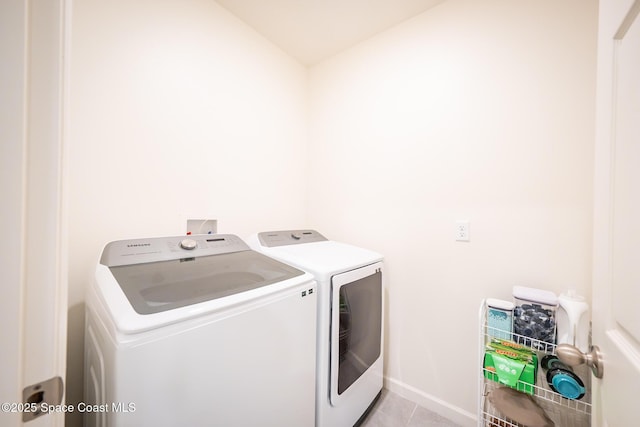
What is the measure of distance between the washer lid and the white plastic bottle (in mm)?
1189

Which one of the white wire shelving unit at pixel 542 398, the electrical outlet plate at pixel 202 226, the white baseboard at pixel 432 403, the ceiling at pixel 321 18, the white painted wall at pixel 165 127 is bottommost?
the white baseboard at pixel 432 403

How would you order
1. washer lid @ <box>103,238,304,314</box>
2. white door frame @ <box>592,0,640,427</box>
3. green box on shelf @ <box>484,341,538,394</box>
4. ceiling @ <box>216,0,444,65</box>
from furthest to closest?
ceiling @ <box>216,0,444,65</box>, green box on shelf @ <box>484,341,538,394</box>, washer lid @ <box>103,238,304,314</box>, white door frame @ <box>592,0,640,427</box>

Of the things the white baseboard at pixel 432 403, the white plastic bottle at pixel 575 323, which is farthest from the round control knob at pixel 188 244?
the white plastic bottle at pixel 575 323

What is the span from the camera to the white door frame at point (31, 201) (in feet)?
1.24

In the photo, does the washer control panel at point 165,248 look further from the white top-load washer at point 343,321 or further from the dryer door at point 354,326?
the dryer door at point 354,326

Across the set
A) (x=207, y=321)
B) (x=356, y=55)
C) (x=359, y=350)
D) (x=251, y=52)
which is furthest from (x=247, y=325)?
(x=356, y=55)

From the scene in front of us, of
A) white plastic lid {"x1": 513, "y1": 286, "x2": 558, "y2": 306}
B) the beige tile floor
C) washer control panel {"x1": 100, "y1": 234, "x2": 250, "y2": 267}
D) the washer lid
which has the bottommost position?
the beige tile floor

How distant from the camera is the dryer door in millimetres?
1173

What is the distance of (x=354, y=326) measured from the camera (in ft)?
4.34

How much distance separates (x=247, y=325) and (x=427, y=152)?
1.46 m

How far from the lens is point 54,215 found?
0.43 metres

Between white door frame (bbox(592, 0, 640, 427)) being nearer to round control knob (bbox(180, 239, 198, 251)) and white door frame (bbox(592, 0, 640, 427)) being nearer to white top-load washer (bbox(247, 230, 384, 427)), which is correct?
white top-load washer (bbox(247, 230, 384, 427))

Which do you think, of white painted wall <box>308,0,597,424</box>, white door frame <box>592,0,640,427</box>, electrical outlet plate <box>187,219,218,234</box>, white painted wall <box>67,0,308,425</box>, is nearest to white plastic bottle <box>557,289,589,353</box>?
white painted wall <box>308,0,597,424</box>

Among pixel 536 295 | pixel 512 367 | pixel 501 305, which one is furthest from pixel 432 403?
pixel 536 295
